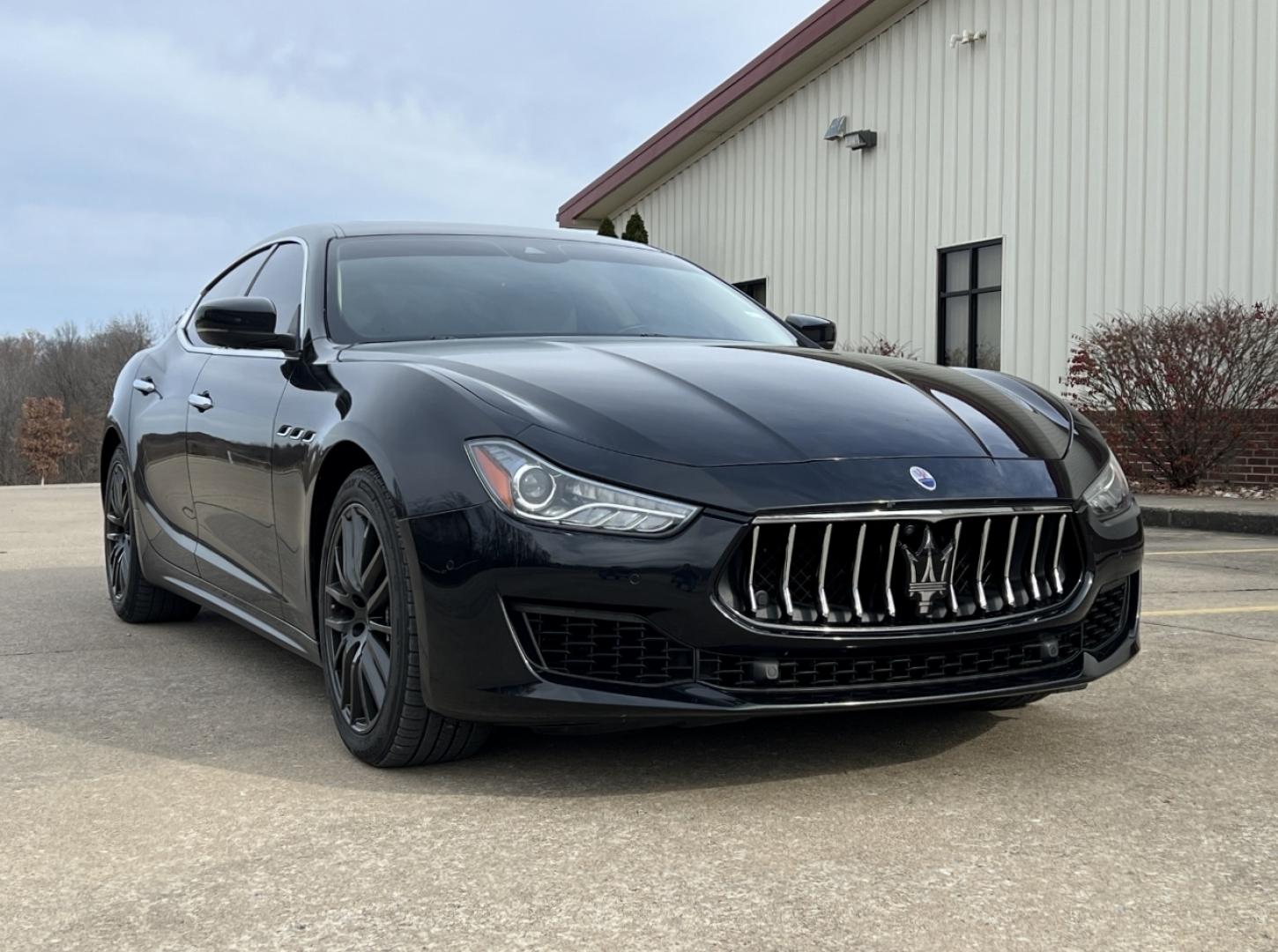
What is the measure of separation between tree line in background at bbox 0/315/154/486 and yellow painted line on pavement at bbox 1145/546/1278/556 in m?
76.3

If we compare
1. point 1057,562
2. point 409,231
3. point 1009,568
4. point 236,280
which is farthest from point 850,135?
point 1009,568

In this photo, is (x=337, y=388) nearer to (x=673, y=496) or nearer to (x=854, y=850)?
(x=673, y=496)

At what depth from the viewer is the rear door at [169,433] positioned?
496cm

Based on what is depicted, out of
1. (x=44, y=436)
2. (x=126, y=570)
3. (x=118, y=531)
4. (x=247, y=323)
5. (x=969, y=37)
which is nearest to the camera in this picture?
(x=247, y=323)

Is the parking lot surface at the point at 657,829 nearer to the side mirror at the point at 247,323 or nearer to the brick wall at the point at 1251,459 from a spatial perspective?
the side mirror at the point at 247,323

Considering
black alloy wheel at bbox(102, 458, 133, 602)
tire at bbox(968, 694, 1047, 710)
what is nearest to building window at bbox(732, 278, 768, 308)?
black alloy wheel at bbox(102, 458, 133, 602)

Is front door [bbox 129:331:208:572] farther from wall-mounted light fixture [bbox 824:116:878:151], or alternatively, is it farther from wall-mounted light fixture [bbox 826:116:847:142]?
wall-mounted light fixture [bbox 826:116:847:142]

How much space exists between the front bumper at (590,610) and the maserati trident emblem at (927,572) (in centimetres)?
7

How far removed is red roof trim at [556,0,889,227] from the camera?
18156mm

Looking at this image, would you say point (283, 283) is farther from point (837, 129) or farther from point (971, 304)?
point (837, 129)

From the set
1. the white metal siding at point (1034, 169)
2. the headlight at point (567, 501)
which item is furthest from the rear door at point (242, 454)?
the white metal siding at point (1034, 169)

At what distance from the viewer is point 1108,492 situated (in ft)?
11.5

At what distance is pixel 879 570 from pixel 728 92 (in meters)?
18.4

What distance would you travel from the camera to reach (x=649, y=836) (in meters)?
2.86
